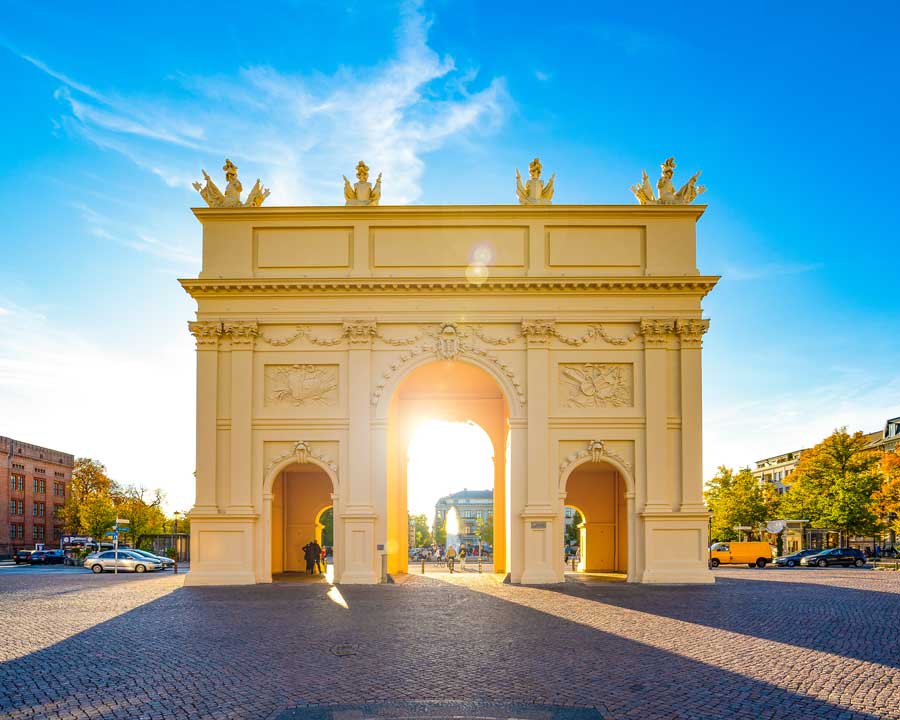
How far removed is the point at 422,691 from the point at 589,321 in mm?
20804

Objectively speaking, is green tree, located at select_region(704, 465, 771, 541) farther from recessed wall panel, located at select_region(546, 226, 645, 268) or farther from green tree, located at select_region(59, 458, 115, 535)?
green tree, located at select_region(59, 458, 115, 535)

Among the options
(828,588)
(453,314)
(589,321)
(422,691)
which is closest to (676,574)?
(828,588)

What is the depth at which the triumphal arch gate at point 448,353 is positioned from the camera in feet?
94.8

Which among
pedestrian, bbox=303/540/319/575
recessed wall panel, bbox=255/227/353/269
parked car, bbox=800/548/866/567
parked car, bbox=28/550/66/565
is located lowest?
parked car, bbox=28/550/66/565

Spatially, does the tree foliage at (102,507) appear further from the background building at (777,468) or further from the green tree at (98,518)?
the background building at (777,468)

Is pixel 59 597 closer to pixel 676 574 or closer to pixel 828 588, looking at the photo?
pixel 676 574

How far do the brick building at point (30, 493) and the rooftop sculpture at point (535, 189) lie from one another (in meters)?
73.5

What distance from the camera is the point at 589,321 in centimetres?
2986

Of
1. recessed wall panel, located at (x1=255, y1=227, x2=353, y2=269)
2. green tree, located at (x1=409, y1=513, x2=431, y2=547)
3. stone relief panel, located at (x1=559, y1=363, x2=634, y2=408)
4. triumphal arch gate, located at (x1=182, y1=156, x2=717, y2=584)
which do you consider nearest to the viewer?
triumphal arch gate, located at (x1=182, y1=156, x2=717, y2=584)

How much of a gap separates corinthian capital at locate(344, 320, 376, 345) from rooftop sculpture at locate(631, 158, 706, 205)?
1139 centimetres

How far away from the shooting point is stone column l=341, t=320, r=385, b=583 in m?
28.5

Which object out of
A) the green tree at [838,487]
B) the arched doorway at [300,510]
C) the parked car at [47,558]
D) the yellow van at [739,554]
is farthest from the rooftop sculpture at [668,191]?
the parked car at [47,558]

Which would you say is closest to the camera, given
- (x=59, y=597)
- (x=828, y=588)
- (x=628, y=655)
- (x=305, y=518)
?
(x=628, y=655)

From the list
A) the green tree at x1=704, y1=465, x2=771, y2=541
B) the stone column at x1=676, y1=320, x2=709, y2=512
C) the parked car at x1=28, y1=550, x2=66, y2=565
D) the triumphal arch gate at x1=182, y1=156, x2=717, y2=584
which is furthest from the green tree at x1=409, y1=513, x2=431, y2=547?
the stone column at x1=676, y1=320, x2=709, y2=512
